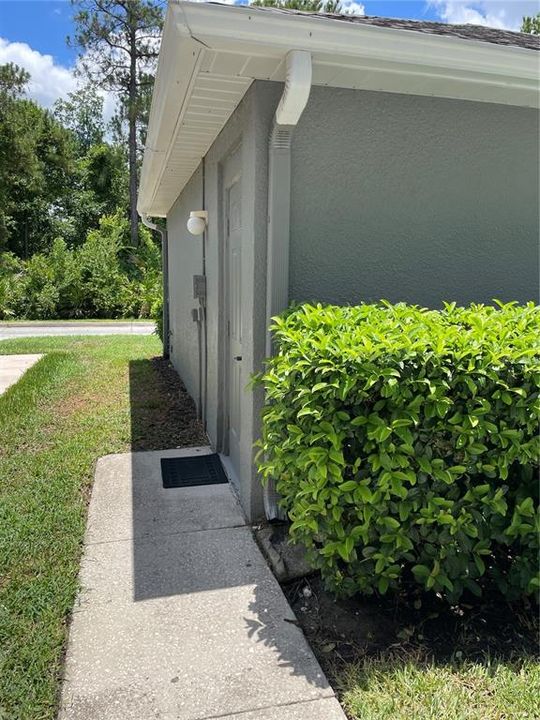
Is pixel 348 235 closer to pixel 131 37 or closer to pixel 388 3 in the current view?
pixel 388 3

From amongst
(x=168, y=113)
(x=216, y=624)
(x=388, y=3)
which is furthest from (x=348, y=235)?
(x=388, y=3)

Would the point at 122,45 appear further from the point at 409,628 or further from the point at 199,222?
the point at 409,628

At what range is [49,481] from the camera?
4406 mm

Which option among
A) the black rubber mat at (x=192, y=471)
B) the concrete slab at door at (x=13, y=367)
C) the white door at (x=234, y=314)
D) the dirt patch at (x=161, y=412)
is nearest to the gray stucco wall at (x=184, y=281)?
the dirt patch at (x=161, y=412)

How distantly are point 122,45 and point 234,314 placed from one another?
24913 millimetres

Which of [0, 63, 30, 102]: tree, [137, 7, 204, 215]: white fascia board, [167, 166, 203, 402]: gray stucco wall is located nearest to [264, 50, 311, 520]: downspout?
[137, 7, 204, 215]: white fascia board

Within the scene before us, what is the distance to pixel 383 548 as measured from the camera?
8.36 feet

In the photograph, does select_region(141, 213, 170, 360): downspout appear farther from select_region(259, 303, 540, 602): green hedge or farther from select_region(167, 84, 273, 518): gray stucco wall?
select_region(259, 303, 540, 602): green hedge

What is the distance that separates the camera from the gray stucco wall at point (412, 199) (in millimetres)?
3396

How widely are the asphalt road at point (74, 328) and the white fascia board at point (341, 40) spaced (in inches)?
553

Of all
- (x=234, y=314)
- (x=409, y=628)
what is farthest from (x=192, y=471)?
(x=409, y=628)

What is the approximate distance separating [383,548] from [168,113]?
10.1 feet

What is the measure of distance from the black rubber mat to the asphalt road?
38.4ft

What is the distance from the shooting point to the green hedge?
2.40m
